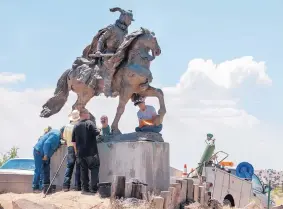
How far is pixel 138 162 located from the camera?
10.5 metres

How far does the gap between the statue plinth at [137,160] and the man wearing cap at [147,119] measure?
22cm

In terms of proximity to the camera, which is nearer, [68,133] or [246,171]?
[68,133]

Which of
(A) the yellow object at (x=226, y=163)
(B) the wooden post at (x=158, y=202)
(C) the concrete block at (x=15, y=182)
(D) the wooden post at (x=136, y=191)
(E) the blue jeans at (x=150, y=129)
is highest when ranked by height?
(E) the blue jeans at (x=150, y=129)

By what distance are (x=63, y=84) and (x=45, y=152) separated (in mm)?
2146

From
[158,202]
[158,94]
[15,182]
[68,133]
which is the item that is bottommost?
[15,182]

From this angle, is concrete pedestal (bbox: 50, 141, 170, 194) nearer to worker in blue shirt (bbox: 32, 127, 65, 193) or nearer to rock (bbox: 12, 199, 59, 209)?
worker in blue shirt (bbox: 32, 127, 65, 193)

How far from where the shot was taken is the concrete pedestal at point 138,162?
10.5m

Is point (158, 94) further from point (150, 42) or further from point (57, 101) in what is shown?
point (57, 101)

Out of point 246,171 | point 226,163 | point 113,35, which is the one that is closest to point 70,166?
point 113,35

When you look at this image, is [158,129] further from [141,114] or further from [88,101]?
[88,101]

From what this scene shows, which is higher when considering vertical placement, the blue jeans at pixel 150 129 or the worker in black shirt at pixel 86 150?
the blue jeans at pixel 150 129

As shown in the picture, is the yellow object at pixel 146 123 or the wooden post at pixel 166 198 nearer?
the wooden post at pixel 166 198

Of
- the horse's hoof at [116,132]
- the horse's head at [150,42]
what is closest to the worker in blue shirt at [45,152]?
the horse's hoof at [116,132]

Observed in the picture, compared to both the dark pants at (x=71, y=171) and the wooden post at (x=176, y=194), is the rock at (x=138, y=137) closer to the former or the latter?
the dark pants at (x=71, y=171)
